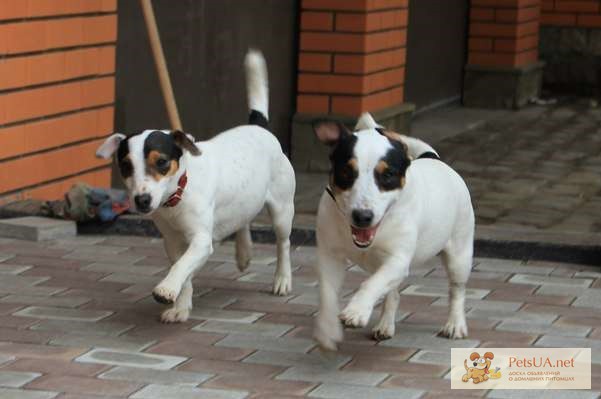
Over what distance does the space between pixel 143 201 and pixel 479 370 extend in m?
1.44

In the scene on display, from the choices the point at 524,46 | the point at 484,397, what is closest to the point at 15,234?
the point at 484,397

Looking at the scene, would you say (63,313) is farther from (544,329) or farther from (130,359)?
(544,329)

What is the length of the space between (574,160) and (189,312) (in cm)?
668

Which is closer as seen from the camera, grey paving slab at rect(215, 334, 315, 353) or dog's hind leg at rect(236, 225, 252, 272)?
grey paving slab at rect(215, 334, 315, 353)

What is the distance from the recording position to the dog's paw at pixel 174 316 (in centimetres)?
639

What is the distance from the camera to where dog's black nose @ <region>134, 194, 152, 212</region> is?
5.94 metres

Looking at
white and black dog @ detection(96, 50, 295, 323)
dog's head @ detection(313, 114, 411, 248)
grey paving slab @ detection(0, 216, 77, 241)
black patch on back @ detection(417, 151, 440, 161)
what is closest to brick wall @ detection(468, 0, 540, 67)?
grey paving slab @ detection(0, 216, 77, 241)

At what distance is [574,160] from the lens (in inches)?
494

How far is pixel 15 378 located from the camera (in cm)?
538

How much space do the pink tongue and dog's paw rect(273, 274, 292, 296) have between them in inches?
60.0

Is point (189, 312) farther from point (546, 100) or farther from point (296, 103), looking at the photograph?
point (546, 100)

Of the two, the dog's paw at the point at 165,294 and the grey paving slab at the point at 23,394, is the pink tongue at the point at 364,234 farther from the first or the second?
the grey paving slab at the point at 23,394

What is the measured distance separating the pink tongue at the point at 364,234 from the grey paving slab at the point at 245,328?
33.3 inches

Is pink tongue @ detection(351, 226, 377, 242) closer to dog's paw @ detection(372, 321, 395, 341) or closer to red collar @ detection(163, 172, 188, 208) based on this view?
dog's paw @ detection(372, 321, 395, 341)
